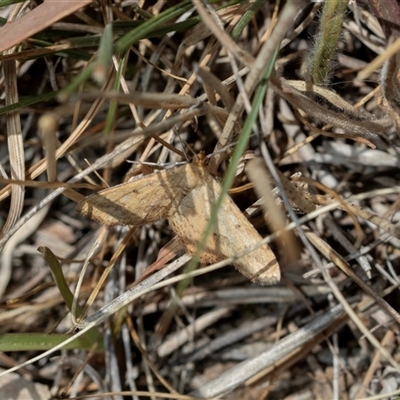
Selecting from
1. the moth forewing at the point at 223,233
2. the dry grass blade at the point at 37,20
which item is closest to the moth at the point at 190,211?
the moth forewing at the point at 223,233

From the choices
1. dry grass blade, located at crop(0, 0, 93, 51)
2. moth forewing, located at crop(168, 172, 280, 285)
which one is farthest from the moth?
dry grass blade, located at crop(0, 0, 93, 51)

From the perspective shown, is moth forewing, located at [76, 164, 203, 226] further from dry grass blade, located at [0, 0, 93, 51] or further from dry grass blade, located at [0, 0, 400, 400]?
dry grass blade, located at [0, 0, 93, 51]

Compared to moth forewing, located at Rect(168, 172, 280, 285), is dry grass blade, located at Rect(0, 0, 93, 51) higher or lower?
higher

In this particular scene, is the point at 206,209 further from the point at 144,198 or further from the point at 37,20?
the point at 37,20

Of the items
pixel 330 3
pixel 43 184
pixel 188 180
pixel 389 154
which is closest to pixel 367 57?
pixel 389 154

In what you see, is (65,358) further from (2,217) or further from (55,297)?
(2,217)

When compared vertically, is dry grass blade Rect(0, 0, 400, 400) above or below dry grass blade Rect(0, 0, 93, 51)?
below

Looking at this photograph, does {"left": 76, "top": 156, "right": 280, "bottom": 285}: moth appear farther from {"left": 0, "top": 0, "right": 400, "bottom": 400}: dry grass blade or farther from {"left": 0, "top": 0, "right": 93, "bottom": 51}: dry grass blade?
{"left": 0, "top": 0, "right": 93, "bottom": 51}: dry grass blade
